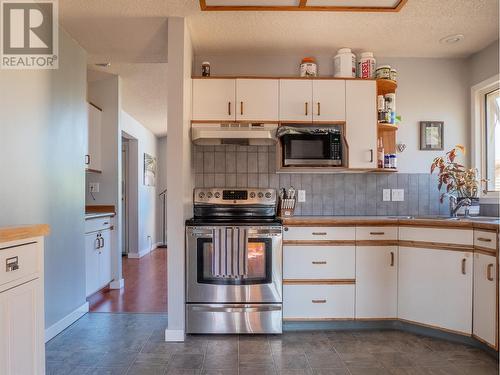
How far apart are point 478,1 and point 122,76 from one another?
3.41 meters

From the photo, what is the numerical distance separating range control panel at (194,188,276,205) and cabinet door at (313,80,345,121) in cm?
78

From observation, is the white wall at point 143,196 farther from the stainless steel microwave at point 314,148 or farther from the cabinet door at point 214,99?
the stainless steel microwave at point 314,148

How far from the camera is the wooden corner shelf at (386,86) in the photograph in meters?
2.93

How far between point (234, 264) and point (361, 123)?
158cm

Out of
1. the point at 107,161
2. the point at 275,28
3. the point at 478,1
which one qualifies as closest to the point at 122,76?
the point at 107,161

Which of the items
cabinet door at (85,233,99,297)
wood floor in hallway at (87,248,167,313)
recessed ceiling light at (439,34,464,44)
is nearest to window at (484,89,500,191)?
recessed ceiling light at (439,34,464,44)

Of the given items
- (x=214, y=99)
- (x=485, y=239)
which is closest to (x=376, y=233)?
(x=485, y=239)

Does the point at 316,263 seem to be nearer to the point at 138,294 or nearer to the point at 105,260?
the point at 138,294

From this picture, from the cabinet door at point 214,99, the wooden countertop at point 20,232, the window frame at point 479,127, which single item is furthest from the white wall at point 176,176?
the window frame at point 479,127

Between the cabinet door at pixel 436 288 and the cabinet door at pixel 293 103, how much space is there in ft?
4.35

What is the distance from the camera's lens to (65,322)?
2654 mm

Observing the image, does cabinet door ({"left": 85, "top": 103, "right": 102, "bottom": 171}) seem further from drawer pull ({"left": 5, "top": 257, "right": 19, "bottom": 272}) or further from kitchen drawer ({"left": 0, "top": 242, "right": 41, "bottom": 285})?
drawer pull ({"left": 5, "top": 257, "right": 19, "bottom": 272})

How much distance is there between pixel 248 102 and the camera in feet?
9.42

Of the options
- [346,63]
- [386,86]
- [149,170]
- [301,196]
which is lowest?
[301,196]
